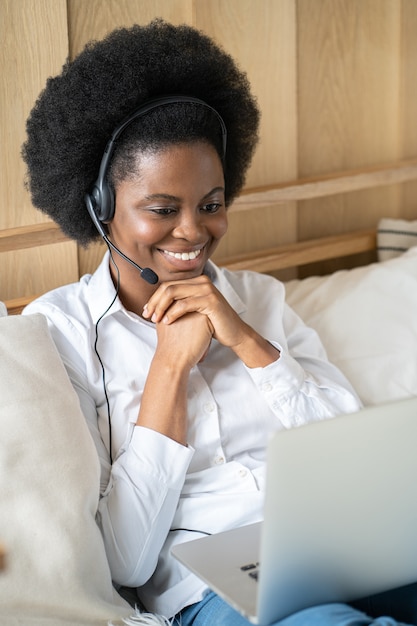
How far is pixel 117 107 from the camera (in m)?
1.47

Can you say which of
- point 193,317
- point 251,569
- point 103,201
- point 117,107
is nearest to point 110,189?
point 103,201

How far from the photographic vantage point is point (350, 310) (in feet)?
6.36

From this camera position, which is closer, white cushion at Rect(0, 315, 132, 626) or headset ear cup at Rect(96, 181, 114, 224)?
white cushion at Rect(0, 315, 132, 626)

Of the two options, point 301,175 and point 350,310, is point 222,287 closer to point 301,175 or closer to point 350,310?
point 350,310

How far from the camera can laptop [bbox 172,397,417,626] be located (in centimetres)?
101

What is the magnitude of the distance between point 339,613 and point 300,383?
20.0 inches

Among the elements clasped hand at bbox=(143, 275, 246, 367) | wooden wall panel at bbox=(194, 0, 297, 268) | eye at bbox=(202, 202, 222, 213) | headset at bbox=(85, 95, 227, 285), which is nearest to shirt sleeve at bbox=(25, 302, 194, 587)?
clasped hand at bbox=(143, 275, 246, 367)

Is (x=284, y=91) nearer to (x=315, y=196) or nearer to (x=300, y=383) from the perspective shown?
(x=315, y=196)

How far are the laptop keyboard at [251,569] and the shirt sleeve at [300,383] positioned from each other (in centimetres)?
36

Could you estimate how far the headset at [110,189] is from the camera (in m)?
1.48

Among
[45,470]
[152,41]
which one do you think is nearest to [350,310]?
[152,41]

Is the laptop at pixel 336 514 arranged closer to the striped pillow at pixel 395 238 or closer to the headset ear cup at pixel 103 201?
the headset ear cup at pixel 103 201

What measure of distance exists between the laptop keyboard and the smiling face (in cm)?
51

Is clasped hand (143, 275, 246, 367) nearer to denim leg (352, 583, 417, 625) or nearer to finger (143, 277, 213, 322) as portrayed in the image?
finger (143, 277, 213, 322)
